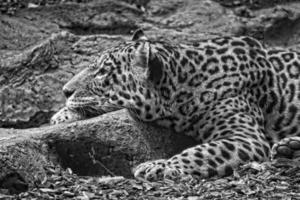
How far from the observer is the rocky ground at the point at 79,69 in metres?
6.23

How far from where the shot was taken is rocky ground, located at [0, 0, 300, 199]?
20.4ft

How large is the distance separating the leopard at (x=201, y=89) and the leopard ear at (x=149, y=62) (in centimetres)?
1

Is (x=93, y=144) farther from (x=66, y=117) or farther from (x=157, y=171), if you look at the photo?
(x=66, y=117)

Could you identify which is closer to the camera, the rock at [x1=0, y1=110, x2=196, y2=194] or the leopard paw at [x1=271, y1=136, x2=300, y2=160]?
the leopard paw at [x1=271, y1=136, x2=300, y2=160]

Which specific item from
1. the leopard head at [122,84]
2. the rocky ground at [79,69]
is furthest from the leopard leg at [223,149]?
the leopard head at [122,84]

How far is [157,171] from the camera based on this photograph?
6973 mm

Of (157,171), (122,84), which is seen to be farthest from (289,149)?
(122,84)

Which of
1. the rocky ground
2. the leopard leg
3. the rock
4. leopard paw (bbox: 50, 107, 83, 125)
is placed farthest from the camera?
leopard paw (bbox: 50, 107, 83, 125)

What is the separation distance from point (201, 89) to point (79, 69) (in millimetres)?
2560

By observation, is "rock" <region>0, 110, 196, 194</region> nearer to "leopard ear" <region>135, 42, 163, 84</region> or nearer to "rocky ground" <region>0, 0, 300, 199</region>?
"rocky ground" <region>0, 0, 300, 199</region>

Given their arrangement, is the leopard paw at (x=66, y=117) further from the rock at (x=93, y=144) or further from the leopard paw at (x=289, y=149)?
the leopard paw at (x=289, y=149)

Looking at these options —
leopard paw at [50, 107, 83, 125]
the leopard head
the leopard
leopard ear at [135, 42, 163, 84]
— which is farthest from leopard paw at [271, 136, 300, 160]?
leopard paw at [50, 107, 83, 125]

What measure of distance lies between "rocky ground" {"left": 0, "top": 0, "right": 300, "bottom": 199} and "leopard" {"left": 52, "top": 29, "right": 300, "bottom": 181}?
1.31 ft

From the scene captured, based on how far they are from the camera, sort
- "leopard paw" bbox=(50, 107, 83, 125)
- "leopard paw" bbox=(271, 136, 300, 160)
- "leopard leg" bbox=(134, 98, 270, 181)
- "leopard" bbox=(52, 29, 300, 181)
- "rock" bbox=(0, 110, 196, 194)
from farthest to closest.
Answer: "leopard paw" bbox=(50, 107, 83, 125) < "leopard" bbox=(52, 29, 300, 181) < "rock" bbox=(0, 110, 196, 194) < "leopard leg" bbox=(134, 98, 270, 181) < "leopard paw" bbox=(271, 136, 300, 160)
